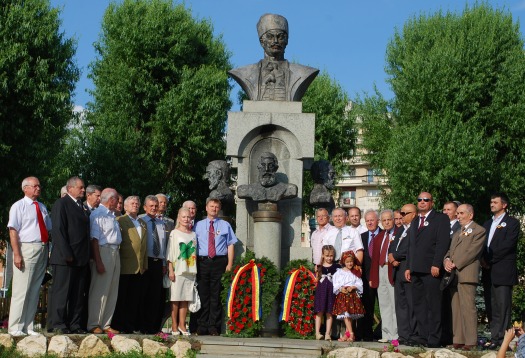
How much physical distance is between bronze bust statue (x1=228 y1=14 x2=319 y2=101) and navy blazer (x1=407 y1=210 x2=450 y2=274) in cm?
344

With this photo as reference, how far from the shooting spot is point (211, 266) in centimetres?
1230

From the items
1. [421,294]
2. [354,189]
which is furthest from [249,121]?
[354,189]

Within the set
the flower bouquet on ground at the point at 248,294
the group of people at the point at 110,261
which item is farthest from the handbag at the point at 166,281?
the flower bouquet on ground at the point at 248,294

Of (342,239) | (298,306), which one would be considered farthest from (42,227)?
(342,239)

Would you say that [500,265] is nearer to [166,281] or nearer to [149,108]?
[166,281]

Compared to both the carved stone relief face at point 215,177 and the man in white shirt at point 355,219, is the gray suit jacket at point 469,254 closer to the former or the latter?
the man in white shirt at point 355,219

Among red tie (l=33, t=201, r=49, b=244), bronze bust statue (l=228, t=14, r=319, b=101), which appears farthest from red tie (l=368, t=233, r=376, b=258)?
red tie (l=33, t=201, r=49, b=244)

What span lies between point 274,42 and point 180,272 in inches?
165

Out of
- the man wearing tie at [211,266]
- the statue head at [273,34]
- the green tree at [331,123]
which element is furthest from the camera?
the green tree at [331,123]

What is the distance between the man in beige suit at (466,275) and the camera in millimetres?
11172

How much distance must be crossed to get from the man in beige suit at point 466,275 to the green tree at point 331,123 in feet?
83.4

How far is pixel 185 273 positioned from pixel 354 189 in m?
68.0

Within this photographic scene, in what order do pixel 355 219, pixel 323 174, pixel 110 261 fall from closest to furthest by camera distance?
1. pixel 110 261
2. pixel 355 219
3. pixel 323 174

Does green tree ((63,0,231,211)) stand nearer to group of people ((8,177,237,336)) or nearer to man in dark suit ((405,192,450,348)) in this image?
group of people ((8,177,237,336))
